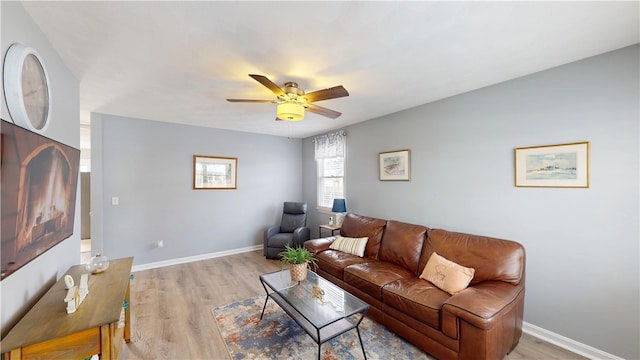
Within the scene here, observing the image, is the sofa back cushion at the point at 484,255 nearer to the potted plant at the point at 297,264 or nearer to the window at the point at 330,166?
the potted plant at the point at 297,264

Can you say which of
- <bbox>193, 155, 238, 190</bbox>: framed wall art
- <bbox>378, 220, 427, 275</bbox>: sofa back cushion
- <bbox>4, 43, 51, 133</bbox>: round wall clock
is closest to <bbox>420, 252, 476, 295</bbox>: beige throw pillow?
<bbox>378, 220, 427, 275</bbox>: sofa back cushion

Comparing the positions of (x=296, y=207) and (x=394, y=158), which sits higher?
(x=394, y=158)

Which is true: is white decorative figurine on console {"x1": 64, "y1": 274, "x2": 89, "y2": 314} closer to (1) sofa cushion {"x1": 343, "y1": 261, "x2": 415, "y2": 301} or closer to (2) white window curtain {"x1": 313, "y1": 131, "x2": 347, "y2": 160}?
(1) sofa cushion {"x1": 343, "y1": 261, "x2": 415, "y2": 301}

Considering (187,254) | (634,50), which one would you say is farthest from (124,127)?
(634,50)

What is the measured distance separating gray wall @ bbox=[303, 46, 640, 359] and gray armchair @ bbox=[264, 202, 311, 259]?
7.44ft

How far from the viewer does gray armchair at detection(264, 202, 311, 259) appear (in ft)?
14.5

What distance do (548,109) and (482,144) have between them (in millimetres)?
593

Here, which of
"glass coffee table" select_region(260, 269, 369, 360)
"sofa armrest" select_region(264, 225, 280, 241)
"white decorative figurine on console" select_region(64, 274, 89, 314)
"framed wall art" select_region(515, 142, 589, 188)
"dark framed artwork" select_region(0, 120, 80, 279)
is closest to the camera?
"dark framed artwork" select_region(0, 120, 80, 279)

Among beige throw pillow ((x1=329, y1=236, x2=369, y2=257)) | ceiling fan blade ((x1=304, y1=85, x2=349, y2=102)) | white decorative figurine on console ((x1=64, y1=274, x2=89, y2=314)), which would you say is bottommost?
beige throw pillow ((x1=329, y1=236, x2=369, y2=257))

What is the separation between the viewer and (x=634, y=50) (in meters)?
1.85

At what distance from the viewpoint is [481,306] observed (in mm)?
1768

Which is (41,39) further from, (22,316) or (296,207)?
(296,207)

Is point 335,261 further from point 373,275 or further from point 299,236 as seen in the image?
point 299,236

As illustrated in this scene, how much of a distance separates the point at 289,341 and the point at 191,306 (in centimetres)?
135
